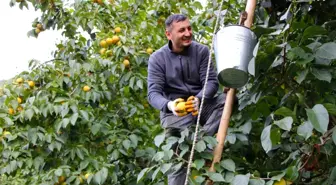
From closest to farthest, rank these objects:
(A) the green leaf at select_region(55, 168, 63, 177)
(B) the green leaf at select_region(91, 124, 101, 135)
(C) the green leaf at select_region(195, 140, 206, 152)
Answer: (C) the green leaf at select_region(195, 140, 206, 152)
(A) the green leaf at select_region(55, 168, 63, 177)
(B) the green leaf at select_region(91, 124, 101, 135)

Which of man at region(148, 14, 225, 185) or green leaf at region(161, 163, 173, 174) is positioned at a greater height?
man at region(148, 14, 225, 185)

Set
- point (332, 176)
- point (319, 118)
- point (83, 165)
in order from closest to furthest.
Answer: point (319, 118) → point (332, 176) → point (83, 165)

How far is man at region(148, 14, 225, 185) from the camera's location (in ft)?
7.20

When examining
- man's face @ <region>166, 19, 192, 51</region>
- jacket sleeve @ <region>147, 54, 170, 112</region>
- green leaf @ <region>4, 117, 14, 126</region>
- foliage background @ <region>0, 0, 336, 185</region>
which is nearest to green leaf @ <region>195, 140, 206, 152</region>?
foliage background @ <region>0, 0, 336, 185</region>

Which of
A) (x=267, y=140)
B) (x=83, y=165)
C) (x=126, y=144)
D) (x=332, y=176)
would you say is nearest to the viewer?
(x=267, y=140)

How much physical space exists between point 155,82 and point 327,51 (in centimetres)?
78

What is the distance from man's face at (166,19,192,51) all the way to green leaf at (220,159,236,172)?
615 mm

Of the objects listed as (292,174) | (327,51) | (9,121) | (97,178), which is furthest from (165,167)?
(9,121)

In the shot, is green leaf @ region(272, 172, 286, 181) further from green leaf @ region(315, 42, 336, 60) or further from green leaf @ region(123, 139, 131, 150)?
green leaf @ region(123, 139, 131, 150)

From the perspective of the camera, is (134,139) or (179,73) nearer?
(179,73)

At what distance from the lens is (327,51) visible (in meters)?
1.73

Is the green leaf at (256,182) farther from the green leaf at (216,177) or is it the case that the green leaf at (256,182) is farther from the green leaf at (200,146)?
the green leaf at (200,146)

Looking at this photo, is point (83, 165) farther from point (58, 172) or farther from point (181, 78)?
point (181, 78)

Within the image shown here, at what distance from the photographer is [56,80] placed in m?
3.09
